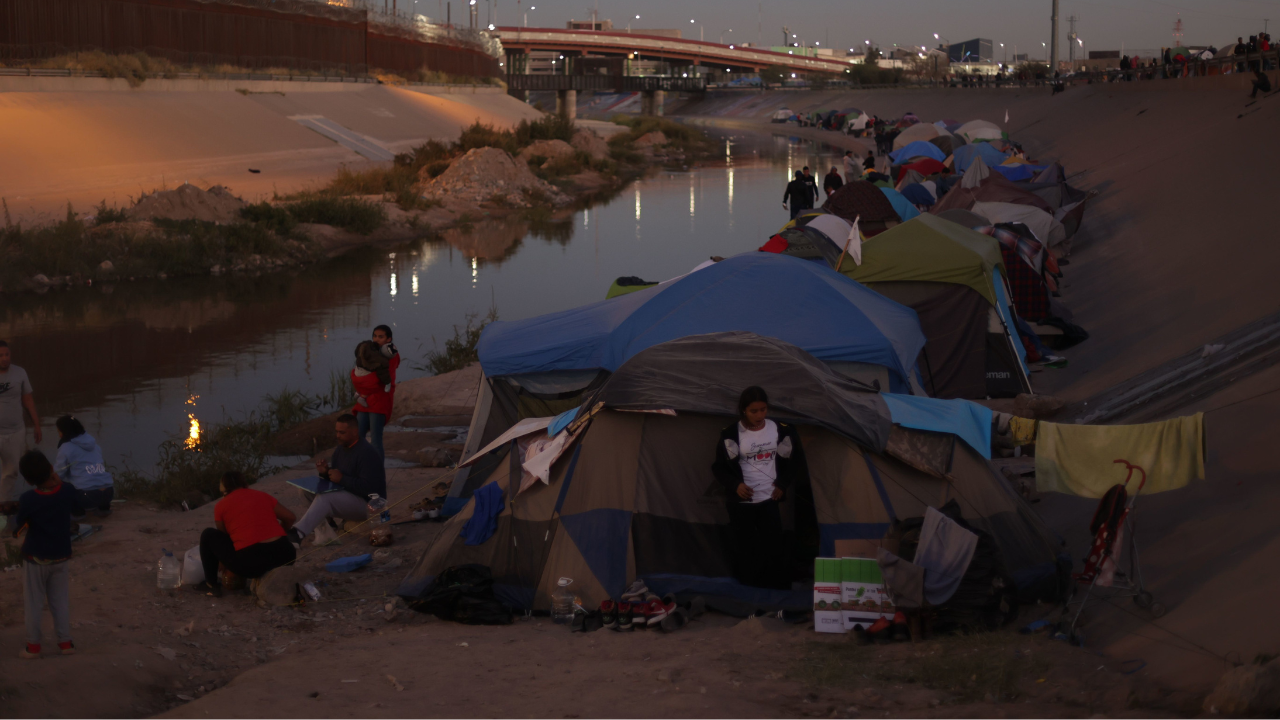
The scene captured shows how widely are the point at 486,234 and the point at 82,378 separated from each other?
17879 millimetres

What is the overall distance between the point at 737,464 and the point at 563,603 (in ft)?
4.75

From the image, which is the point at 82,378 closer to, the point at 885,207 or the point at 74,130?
the point at 885,207

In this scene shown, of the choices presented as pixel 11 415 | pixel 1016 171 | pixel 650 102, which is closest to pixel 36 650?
pixel 11 415

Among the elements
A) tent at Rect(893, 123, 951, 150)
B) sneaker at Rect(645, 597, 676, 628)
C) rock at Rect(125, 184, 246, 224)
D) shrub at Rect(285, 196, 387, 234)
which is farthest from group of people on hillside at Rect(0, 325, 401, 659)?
tent at Rect(893, 123, 951, 150)

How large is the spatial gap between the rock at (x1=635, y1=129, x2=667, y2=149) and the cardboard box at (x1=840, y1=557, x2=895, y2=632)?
65205 mm

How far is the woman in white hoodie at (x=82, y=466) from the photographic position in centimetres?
956

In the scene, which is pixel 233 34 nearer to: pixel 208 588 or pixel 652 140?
pixel 652 140

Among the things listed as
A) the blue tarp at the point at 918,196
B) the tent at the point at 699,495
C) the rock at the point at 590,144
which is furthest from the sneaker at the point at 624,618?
the rock at the point at 590,144

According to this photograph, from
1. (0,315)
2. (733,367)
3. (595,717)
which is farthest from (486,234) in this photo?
(595,717)

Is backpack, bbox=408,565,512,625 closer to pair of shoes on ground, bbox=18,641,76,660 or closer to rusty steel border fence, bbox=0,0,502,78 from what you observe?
pair of shoes on ground, bbox=18,641,76,660

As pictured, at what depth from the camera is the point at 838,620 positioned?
268 inches

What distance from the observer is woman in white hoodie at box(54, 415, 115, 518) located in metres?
9.56

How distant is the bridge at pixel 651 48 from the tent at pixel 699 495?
10328 centimetres

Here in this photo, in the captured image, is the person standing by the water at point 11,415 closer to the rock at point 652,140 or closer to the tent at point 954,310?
the tent at point 954,310
